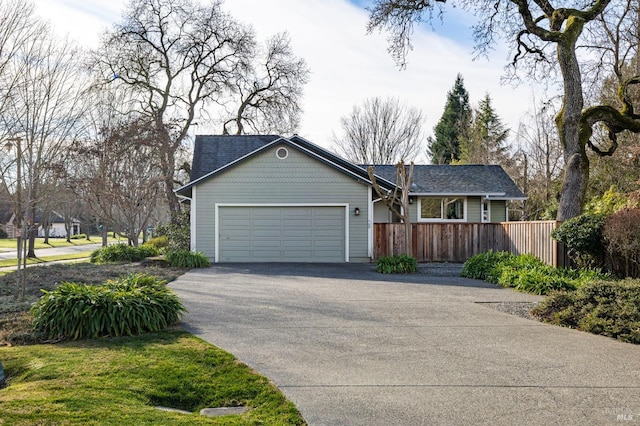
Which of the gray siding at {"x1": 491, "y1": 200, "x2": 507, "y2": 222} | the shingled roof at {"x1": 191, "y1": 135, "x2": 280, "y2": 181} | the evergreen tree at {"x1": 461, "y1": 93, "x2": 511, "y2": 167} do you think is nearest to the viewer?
the gray siding at {"x1": 491, "y1": 200, "x2": 507, "y2": 222}

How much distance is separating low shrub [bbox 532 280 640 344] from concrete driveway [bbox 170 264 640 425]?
11.7 inches

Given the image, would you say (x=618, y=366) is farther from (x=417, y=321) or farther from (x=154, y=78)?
(x=154, y=78)

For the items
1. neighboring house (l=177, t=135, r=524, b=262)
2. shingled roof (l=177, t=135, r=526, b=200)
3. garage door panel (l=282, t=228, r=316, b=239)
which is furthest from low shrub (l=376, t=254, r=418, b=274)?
shingled roof (l=177, t=135, r=526, b=200)

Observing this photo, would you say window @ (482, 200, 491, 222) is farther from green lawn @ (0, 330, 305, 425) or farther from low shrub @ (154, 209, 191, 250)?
green lawn @ (0, 330, 305, 425)

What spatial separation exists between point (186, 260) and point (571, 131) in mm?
13046

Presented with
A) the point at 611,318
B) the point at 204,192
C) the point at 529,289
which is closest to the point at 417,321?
the point at 611,318

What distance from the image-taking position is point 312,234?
20.2 metres

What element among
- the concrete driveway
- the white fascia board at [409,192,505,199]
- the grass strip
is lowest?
the grass strip

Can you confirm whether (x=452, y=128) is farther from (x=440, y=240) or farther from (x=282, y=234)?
(x=282, y=234)

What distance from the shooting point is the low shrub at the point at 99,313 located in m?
7.35

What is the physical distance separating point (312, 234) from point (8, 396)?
619 inches

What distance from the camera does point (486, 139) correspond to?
4106 centimetres

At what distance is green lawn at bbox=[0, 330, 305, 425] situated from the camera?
14.2ft

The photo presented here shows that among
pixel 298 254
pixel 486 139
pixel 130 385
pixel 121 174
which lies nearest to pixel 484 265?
pixel 298 254
